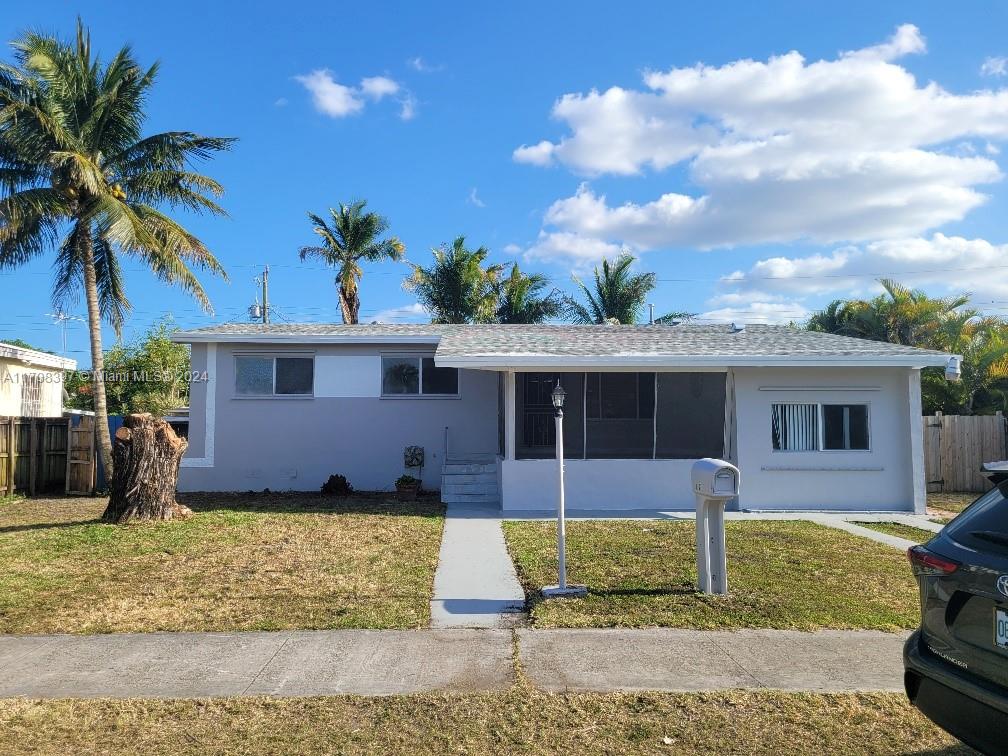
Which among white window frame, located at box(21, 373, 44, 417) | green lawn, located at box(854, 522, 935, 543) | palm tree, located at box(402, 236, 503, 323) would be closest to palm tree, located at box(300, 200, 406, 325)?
palm tree, located at box(402, 236, 503, 323)

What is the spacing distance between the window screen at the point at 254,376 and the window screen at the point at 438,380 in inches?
125

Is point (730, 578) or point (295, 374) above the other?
point (295, 374)

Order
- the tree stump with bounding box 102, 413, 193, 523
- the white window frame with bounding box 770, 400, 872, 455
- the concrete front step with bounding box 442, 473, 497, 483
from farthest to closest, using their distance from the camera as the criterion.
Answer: the concrete front step with bounding box 442, 473, 497, 483
the white window frame with bounding box 770, 400, 872, 455
the tree stump with bounding box 102, 413, 193, 523

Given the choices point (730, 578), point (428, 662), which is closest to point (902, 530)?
point (730, 578)

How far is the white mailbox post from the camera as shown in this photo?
6.71 meters

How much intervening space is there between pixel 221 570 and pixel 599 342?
829cm

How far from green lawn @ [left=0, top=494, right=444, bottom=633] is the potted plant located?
1284 mm

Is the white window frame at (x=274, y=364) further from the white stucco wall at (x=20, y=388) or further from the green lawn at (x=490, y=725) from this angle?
the green lawn at (x=490, y=725)

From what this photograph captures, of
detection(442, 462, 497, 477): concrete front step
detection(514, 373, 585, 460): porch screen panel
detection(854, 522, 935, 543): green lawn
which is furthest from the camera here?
detection(514, 373, 585, 460): porch screen panel

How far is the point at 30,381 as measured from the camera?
18031 millimetres

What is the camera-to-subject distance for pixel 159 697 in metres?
4.43

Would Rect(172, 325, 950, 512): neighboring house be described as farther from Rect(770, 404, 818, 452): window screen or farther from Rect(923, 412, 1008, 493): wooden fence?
Rect(923, 412, 1008, 493): wooden fence

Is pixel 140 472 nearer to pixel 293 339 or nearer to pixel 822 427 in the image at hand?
pixel 293 339

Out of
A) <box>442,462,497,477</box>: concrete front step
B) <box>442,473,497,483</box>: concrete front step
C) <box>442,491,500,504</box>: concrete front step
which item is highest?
<box>442,462,497,477</box>: concrete front step
